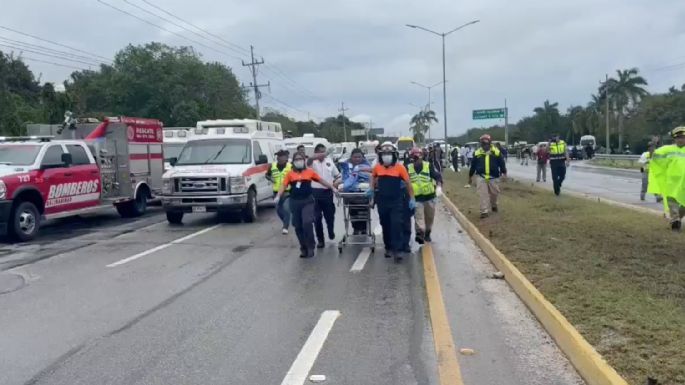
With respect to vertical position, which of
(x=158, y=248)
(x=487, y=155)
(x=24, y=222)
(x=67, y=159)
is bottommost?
(x=158, y=248)

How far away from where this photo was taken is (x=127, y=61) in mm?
56000

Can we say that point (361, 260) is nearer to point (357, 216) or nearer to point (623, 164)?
point (357, 216)

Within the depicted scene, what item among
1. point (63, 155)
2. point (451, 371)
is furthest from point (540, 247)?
point (63, 155)

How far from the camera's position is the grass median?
18.1 ft

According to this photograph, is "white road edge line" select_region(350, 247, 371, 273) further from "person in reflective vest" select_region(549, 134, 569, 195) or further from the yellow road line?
"person in reflective vest" select_region(549, 134, 569, 195)

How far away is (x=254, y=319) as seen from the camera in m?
7.45

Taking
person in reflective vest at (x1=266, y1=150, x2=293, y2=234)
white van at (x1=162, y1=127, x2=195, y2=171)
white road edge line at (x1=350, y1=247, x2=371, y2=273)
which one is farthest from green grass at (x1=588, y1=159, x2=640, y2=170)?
white road edge line at (x1=350, y1=247, x2=371, y2=273)

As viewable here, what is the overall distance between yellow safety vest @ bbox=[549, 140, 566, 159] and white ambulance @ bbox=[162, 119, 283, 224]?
8143mm

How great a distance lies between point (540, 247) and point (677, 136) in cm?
306

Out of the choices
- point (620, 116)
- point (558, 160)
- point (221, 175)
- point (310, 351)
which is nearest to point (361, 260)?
point (310, 351)

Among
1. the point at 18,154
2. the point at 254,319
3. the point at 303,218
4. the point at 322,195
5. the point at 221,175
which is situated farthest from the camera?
the point at 221,175

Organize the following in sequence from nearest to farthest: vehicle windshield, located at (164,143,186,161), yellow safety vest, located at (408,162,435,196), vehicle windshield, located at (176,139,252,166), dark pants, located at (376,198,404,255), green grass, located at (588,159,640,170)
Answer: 1. dark pants, located at (376,198,404,255)
2. yellow safety vest, located at (408,162,435,196)
3. vehicle windshield, located at (176,139,252,166)
4. vehicle windshield, located at (164,143,186,161)
5. green grass, located at (588,159,640,170)

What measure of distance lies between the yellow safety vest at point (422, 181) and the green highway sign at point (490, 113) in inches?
1950

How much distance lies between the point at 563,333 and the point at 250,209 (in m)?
11.3
